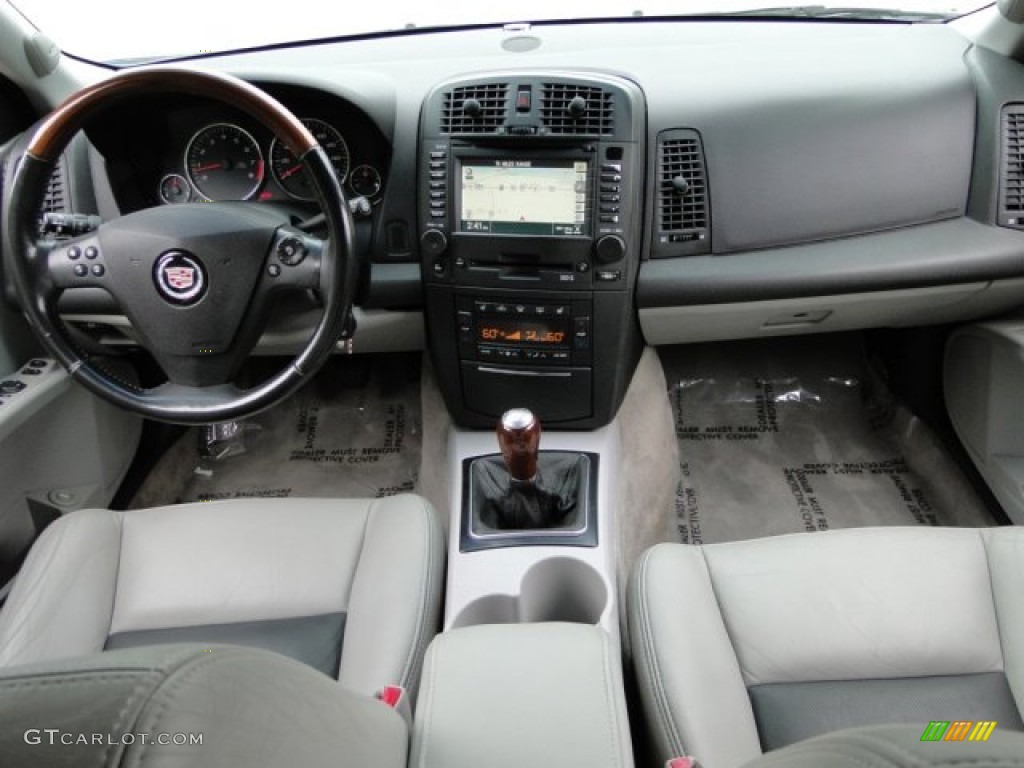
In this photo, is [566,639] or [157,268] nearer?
[566,639]

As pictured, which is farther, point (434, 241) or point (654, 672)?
point (434, 241)

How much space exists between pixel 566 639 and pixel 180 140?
4.04 ft

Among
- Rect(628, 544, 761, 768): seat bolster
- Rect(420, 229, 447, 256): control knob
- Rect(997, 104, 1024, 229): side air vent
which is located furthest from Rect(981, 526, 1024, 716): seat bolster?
Rect(420, 229, 447, 256): control knob

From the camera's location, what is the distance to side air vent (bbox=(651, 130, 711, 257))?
1556 millimetres

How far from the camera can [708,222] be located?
62.5 inches

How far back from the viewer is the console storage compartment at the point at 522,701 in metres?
0.81

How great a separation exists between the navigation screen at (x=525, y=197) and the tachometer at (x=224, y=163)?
1.40 ft

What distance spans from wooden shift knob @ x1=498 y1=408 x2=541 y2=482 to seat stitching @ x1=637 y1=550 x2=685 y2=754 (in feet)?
0.81

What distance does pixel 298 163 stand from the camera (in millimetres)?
1583

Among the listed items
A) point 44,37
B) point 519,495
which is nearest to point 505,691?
point 519,495

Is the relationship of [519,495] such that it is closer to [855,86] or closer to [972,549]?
[972,549]

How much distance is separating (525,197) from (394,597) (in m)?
0.73

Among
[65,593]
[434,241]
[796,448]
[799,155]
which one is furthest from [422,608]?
[796,448]

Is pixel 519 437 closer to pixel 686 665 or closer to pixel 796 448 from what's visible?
pixel 686 665
